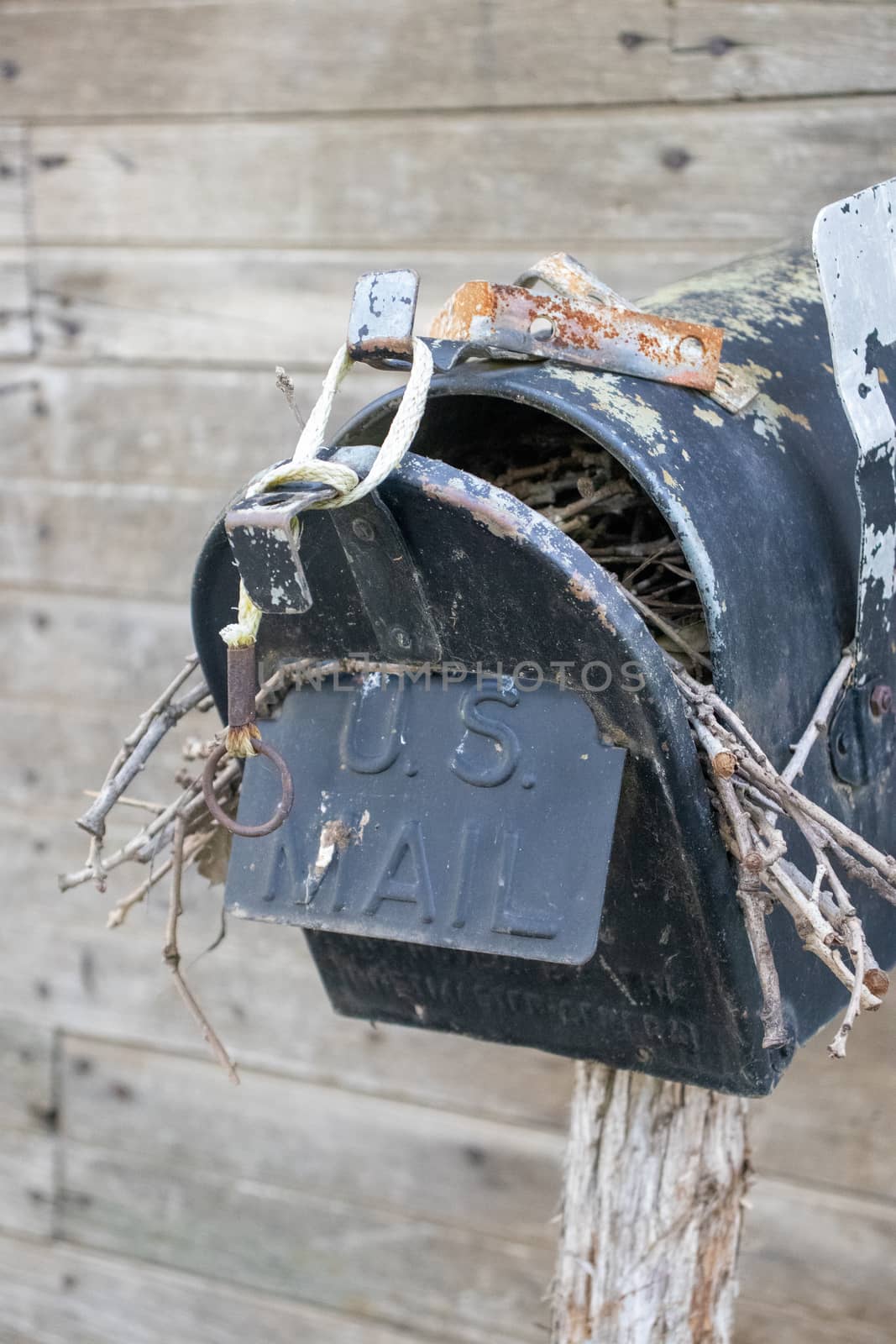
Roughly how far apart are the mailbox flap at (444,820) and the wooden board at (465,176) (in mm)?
668

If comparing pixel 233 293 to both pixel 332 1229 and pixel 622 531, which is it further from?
pixel 332 1229

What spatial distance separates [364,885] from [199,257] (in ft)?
3.20

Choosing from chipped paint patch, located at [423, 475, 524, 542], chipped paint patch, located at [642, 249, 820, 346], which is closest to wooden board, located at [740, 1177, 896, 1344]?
chipped paint patch, located at [642, 249, 820, 346]

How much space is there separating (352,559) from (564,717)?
0.42 feet

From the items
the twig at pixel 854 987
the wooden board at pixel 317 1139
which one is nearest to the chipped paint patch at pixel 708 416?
the twig at pixel 854 987

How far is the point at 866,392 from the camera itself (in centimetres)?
70

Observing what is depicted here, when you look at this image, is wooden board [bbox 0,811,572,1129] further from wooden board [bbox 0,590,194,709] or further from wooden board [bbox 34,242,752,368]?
wooden board [bbox 34,242,752,368]

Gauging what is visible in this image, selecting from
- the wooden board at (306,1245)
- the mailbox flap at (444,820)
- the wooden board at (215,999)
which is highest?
the mailbox flap at (444,820)

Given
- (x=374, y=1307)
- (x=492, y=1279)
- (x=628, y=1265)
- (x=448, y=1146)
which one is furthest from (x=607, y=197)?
(x=374, y=1307)

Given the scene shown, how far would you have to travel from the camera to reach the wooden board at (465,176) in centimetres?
116

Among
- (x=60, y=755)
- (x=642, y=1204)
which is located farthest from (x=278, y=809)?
(x=60, y=755)

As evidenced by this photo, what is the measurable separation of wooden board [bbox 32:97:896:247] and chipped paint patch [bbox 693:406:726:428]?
0.49 m

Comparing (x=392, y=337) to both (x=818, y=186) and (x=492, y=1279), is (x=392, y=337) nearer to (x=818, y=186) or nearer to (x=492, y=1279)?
(x=818, y=186)

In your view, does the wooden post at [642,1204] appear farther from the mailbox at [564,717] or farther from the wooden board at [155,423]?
the wooden board at [155,423]
